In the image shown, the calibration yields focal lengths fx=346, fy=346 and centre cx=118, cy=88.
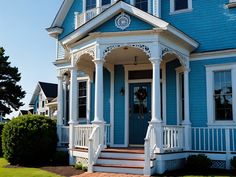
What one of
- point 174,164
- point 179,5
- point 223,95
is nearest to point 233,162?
point 174,164

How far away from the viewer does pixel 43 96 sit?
123ft

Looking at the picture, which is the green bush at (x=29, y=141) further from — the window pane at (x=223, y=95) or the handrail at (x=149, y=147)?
the window pane at (x=223, y=95)

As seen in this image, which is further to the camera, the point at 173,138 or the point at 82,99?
the point at 82,99

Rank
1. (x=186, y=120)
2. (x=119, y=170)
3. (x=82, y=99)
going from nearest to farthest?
(x=119, y=170) → (x=186, y=120) → (x=82, y=99)

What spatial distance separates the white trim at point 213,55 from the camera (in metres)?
12.2

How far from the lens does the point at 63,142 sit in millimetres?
14805

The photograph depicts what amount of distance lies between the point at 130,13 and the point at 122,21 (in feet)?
1.22

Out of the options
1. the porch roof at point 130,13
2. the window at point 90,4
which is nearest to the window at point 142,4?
the window at point 90,4

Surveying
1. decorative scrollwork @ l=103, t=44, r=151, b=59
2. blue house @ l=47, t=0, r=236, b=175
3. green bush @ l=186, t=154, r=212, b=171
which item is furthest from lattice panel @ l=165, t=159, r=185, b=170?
decorative scrollwork @ l=103, t=44, r=151, b=59

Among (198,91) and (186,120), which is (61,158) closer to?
(186,120)

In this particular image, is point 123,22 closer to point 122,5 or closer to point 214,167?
point 122,5

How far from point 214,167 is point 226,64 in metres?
3.60

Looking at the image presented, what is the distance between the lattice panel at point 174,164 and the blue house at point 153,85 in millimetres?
18

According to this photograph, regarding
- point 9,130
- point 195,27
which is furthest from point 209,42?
point 9,130
